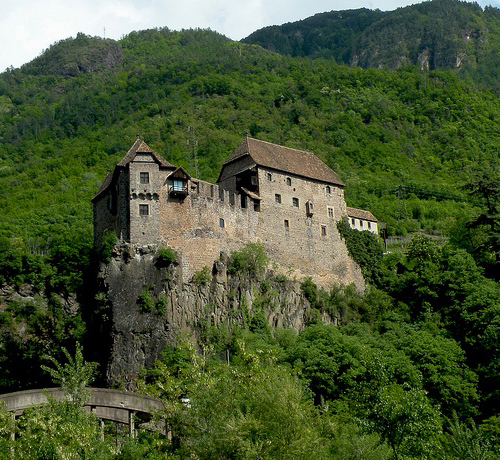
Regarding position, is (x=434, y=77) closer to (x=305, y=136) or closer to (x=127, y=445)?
(x=305, y=136)

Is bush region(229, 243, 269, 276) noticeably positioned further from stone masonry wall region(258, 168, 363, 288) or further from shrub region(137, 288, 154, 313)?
shrub region(137, 288, 154, 313)

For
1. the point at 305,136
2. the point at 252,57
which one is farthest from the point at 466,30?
the point at 305,136

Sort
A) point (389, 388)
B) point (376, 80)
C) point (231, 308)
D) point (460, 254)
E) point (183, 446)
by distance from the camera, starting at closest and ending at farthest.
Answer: point (183, 446), point (389, 388), point (231, 308), point (460, 254), point (376, 80)

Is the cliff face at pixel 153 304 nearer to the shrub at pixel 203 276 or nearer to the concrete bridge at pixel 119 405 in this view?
the shrub at pixel 203 276

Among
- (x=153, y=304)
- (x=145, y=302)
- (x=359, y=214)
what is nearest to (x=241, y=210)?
(x=153, y=304)

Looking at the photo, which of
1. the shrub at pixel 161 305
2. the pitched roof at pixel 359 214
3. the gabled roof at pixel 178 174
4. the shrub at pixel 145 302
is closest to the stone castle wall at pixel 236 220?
the gabled roof at pixel 178 174

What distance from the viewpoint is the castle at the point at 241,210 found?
64438mm

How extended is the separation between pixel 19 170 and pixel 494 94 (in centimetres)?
7695

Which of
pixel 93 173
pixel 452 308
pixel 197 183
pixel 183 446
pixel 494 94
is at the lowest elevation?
pixel 183 446

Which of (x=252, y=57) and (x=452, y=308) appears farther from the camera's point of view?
(x=252, y=57)

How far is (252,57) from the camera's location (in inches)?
5846

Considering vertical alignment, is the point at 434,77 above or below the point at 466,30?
below

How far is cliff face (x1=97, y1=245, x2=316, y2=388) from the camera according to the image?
2376 inches

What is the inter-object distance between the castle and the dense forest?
2529 mm
